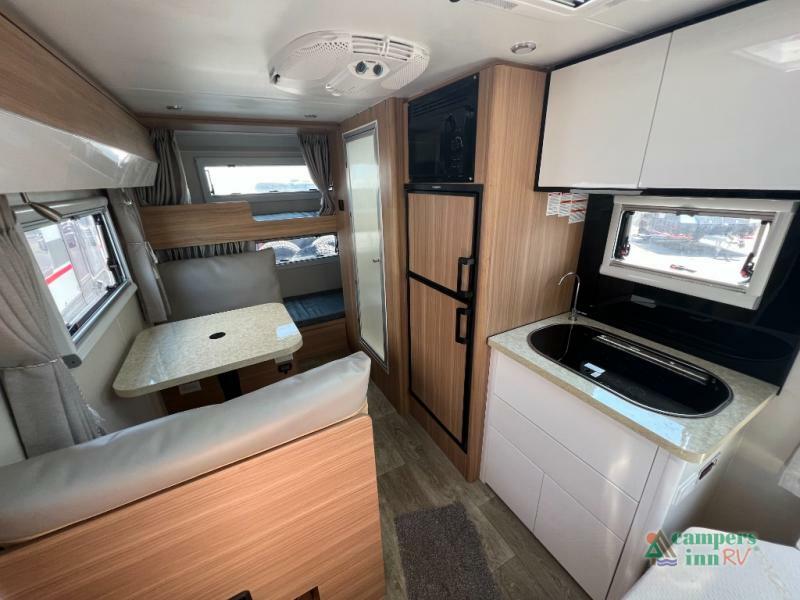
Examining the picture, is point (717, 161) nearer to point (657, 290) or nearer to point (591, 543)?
point (657, 290)

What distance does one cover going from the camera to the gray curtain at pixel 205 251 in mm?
2555

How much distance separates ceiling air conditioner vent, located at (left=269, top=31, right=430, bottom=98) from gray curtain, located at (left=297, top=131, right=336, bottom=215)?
155 centimetres

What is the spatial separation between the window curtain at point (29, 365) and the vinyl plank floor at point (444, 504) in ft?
4.60

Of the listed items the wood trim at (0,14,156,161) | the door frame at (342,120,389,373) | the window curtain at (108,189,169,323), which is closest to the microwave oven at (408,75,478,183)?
the door frame at (342,120,389,373)

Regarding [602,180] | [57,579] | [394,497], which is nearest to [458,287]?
[602,180]

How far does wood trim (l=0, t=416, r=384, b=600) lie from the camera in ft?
2.46

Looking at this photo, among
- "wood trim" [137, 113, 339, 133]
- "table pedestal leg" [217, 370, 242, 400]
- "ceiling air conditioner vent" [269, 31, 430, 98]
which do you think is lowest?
"table pedestal leg" [217, 370, 242, 400]

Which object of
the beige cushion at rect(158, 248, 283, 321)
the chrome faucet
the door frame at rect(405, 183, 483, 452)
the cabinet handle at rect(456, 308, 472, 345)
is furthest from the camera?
the beige cushion at rect(158, 248, 283, 321)

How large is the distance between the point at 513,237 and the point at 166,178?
2.55 meters

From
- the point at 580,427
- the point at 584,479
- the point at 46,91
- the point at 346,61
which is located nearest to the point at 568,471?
the point at 584,479

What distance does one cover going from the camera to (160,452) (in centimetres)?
80

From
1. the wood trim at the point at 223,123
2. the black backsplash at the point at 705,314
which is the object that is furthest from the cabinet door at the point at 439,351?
the wood trim at the point at 223,123

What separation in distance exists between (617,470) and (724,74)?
1.26 meters

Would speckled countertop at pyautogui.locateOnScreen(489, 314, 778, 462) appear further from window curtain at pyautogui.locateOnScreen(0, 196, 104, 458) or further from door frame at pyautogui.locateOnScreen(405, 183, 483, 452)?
window curtain at pyautogui.locateOnScreen(0, 196, 104, 458)
